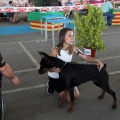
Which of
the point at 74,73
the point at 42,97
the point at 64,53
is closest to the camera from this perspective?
the point at 74,73

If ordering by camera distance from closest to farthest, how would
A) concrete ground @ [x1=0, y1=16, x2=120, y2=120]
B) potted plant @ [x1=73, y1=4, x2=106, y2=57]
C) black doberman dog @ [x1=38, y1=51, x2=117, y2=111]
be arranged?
black doberman dog @ [x1=38, y1=51, x2=117, y2=111] < concrete ground @ [x1=0, y1=16, x2=120, y2=120] < potted plant @ [x1=73, y1=4, x2=106, y2=57]

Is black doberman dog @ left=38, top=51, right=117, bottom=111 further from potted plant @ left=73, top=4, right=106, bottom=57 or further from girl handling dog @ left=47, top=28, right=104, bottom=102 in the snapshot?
potted plant @ left=73, top=4, right=106, bottom=57

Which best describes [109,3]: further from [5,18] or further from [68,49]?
[68,49]

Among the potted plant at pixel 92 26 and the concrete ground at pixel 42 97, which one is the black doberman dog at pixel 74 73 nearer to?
the concrete ground at pixel 42 97

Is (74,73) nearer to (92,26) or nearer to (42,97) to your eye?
(42,97)

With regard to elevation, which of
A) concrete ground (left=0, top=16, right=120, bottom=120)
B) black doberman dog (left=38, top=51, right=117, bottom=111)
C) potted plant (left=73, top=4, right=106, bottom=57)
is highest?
potted plant (left=73, top=4, right=106, bottom=57)

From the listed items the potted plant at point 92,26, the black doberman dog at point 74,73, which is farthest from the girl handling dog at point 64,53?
the potted plant at point 92,26

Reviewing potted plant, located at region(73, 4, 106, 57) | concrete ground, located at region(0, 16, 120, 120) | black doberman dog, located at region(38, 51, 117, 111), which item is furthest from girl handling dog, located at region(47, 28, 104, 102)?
potted plant, located at region(73, 4, 106, 57)

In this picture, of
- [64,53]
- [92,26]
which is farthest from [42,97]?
[92,26]

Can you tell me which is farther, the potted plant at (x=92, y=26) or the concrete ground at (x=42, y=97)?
the potted plant at (x=92, y=26)

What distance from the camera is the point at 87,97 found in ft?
13.5

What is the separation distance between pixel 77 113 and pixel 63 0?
15.7m

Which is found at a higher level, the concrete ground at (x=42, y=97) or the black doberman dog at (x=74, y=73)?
the black doberman dog at (x=74, y=73)

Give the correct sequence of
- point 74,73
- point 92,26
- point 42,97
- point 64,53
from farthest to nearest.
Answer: point 92,26
point 42,97
point 64,53
point 74,73
